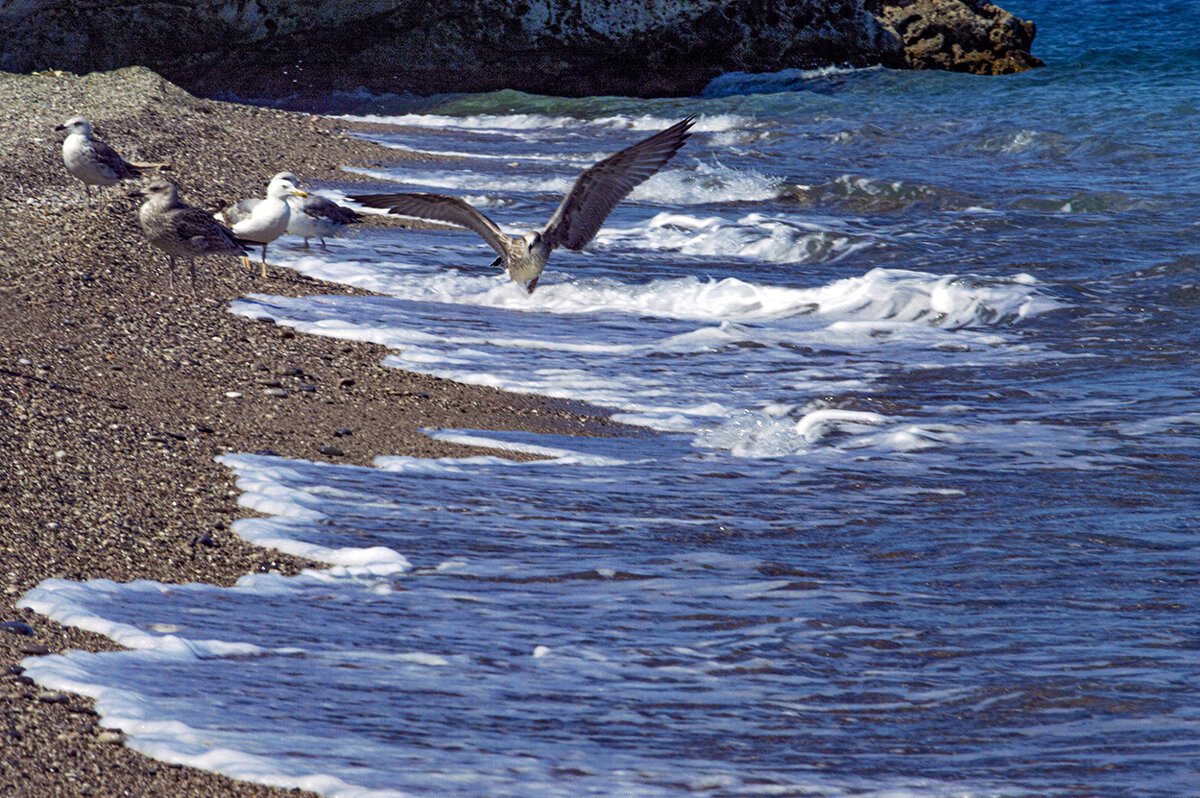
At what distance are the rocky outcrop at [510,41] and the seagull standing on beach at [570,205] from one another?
1692 centimetres

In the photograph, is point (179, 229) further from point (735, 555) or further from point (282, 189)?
point (735, 555)

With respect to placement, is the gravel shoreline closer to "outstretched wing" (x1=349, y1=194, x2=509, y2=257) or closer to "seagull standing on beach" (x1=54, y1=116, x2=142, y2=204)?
"seagull standing on beach" (x1=54, y1=116, x2=142, y2=204)

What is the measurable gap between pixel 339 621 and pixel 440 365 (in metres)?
3.53

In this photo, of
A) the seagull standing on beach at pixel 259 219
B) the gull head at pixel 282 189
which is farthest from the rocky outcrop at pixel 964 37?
the seagull standing on beach at pixel 259 219

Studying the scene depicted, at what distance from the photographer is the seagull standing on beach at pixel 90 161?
9.55m

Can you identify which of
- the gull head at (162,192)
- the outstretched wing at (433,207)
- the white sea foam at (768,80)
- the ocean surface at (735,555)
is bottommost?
the ocean surface at (735,555)

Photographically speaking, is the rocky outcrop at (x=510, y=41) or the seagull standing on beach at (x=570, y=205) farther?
the rocky outcrop at (x=510, y=41)

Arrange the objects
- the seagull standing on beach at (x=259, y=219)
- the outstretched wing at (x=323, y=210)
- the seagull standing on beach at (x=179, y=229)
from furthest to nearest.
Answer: the outstretched wing at (x=323, y=210)
the seagull standing on beach at (x=259, y=219)
the seagull standing on beach at (x=179, y=229)

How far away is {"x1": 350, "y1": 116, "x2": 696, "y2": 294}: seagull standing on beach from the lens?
734 cm

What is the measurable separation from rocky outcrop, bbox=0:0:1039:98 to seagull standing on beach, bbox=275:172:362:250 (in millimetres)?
14755

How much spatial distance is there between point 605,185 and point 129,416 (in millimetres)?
3413

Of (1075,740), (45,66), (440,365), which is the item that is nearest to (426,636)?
(1075,740)

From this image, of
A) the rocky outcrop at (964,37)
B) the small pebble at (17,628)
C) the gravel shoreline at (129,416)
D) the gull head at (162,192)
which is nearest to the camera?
the gravel shoreline at (129,416)

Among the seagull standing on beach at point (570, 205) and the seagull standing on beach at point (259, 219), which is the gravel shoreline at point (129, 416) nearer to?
the seagull standing on beach at point (259, 219)
